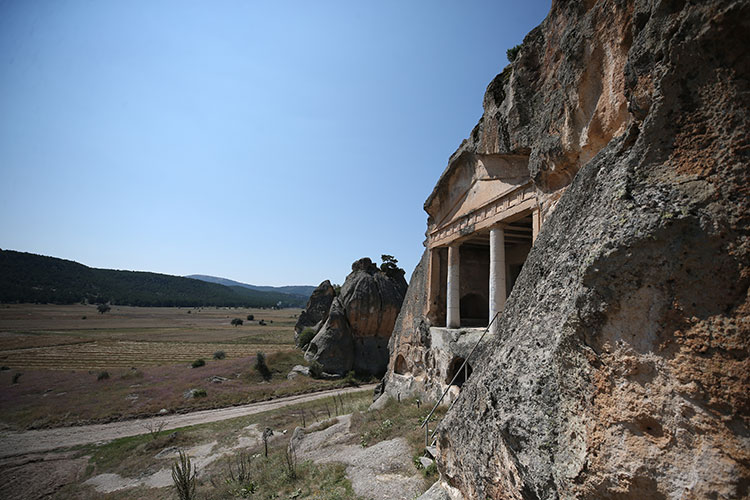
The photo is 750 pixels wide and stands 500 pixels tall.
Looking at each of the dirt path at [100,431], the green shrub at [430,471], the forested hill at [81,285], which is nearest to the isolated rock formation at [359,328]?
the dirt path at [100,431]

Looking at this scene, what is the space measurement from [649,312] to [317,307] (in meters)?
48.0

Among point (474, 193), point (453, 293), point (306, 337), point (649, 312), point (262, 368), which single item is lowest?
point (262, 368)

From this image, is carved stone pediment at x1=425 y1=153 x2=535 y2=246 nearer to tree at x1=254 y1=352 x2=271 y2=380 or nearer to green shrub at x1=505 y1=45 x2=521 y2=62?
green shrub at x1=505 y1=45 x2=521 y2=62

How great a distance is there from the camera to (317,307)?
49.2 meters

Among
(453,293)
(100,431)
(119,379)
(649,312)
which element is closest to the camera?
(649,312)

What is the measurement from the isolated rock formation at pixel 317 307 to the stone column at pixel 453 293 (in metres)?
34.2

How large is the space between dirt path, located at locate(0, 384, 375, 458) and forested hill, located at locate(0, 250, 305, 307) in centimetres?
11432

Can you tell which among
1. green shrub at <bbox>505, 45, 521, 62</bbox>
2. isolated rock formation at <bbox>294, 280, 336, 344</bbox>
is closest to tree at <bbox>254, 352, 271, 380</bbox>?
isolated rock formation at <bbox>294, 280, 336, 344</bbox>

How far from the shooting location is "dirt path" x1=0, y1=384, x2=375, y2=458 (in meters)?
18.3

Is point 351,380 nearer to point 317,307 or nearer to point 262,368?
point 262,368

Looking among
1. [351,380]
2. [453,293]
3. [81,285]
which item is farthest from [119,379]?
[81,285]

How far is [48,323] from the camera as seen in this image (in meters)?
76.9

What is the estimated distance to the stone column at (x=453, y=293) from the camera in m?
15.0

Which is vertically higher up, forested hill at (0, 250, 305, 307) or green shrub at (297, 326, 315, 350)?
forested hill at (0, 250, 305, 307)
